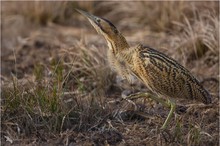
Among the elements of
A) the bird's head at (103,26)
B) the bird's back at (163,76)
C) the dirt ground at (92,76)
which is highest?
the bird's head at (103,26)

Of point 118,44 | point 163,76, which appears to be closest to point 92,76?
point 118,44

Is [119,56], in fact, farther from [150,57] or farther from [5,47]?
[5,47]

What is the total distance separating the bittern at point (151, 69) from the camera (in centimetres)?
507

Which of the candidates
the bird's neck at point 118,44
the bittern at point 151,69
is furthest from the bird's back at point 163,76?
the bird's neck at point 118,44

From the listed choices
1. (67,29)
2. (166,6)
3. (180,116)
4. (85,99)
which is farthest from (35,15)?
(180,116)

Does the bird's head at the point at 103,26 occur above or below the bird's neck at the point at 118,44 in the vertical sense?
above

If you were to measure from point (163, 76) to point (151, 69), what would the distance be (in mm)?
116

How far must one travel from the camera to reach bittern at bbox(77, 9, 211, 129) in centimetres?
507

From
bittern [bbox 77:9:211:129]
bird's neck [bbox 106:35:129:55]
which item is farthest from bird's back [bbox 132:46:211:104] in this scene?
bird's neck [bbox 106:35:129:55]

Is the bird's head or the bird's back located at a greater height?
the bird's head

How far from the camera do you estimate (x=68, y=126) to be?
17.5ft

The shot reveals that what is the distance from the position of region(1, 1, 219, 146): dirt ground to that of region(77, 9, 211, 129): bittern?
9.6 inches

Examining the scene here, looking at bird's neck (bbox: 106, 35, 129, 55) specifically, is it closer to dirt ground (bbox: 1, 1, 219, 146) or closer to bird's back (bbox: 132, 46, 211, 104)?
bird's back (bbox: 132, 46, 211, 104)

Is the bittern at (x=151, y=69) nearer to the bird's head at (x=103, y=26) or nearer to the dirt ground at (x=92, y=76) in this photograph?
the bird's head at (x=103, y=26)
